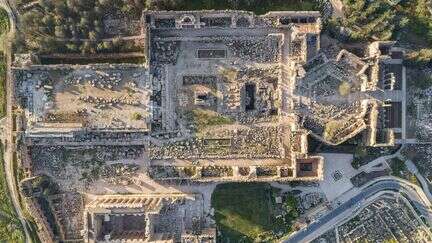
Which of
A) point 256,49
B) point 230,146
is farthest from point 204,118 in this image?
point 256,49

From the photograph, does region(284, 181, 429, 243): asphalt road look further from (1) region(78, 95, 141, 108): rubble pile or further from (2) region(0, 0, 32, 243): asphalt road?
(2) region(0, 0, 32, 243): asphalt road

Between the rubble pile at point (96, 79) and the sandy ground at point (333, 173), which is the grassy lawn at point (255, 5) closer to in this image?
the rubble pile at point (96, 79)

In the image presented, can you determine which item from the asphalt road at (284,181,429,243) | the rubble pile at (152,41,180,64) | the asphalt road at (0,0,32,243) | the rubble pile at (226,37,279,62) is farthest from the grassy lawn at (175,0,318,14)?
the asphalt road at (284,181,429,243)

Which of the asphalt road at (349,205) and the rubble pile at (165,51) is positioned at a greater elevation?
the rubble pile at (165,51)

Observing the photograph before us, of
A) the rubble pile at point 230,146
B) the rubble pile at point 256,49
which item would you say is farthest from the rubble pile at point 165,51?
the rubble pile at point 230,146

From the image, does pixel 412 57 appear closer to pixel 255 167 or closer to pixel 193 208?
pixel 255 167

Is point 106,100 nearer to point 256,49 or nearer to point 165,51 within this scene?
point 165,51

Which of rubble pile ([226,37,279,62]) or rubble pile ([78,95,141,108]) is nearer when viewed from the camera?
rubble pile ([78,95,141,108])
